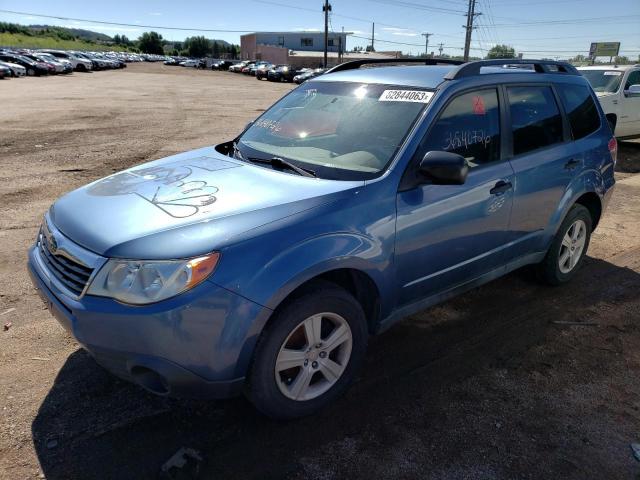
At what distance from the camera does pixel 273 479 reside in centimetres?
240

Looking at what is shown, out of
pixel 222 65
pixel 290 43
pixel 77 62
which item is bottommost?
pixel 77 62

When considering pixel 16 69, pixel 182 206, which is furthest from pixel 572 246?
pixel 16 69

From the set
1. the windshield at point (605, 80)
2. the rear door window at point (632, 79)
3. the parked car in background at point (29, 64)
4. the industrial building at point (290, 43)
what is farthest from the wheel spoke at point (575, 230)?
the industrial building at point (290, 43)

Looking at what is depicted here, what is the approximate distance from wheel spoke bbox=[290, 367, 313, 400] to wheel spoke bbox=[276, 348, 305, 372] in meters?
0.05

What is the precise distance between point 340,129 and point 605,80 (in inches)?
431

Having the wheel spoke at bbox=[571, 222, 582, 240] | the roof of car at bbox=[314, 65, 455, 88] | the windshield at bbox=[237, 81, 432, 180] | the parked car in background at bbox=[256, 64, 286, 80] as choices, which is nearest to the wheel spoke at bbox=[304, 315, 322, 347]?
the windshield at bbox=[237, 81, 432, 180]

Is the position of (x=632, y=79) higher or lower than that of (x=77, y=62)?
lower

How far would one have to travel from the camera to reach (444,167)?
2.82 meters

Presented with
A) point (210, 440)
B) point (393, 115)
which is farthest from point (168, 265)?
point (393, 115)

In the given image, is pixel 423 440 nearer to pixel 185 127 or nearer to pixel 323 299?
pixel 323 299

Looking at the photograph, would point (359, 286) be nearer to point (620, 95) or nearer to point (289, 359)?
point (289, 359)

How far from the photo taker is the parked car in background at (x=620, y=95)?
36.4 ft

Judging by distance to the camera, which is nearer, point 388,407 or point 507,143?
point 388,407

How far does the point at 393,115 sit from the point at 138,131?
35.5ft
